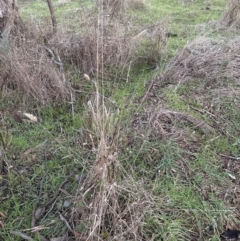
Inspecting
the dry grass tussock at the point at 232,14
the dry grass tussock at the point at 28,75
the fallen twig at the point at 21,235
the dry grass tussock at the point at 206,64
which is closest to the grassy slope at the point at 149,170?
the fallen twig at the point at 21,235

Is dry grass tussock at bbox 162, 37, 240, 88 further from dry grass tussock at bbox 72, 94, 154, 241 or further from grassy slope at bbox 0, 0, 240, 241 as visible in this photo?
dry grass tussock at bbox 72, 94, 154, 241

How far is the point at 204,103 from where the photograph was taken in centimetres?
285

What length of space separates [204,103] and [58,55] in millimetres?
1426

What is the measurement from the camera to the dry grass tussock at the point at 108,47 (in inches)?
127

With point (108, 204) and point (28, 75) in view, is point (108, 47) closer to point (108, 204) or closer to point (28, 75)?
point (28, 75)

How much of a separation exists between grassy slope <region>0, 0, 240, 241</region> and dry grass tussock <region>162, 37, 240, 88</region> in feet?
1.12

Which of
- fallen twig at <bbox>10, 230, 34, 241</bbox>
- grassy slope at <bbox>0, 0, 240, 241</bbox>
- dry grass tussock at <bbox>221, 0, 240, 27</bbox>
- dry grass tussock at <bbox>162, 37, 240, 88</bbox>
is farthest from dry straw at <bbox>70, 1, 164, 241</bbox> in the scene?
dry grass tussock at <bbox>221, 0, 240, 27</bbox>

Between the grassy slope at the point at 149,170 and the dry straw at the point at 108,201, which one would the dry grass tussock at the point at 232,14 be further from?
the dry straw at the point at 108,201

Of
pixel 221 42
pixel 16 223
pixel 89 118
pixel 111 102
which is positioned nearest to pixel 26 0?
pixel 221 42

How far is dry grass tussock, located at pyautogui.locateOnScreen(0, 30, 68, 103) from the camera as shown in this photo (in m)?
2.73

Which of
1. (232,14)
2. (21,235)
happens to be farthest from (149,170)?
(232,14)

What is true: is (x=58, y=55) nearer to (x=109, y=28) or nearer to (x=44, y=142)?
(x=109, y=28)

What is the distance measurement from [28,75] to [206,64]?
5.65ft

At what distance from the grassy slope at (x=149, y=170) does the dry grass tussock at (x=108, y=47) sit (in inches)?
19.0
